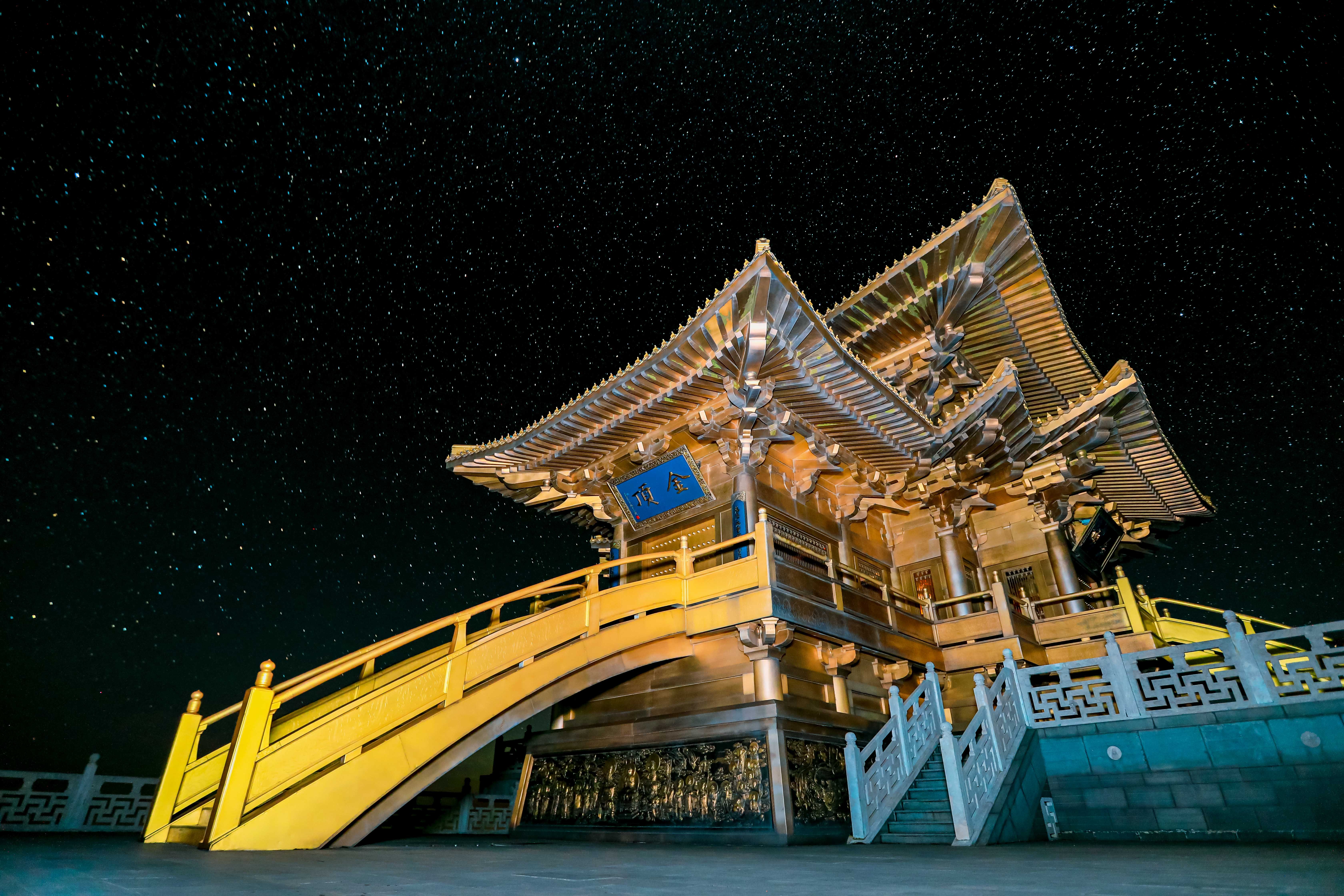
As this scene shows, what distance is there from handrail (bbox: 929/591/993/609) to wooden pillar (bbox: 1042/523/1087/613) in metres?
3.01

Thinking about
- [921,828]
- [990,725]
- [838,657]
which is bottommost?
[921,828]

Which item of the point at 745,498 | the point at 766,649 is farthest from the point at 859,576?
the point at 766,649

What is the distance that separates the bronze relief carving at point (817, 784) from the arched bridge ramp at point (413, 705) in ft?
6.18

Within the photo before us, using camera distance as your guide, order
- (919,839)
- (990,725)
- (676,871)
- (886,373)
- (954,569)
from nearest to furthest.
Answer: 1. (676,871)
2. (919,839)
3. (990,725)
4. (954,569)
5. (886,373)

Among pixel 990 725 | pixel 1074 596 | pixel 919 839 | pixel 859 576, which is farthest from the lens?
pixel 1074 596

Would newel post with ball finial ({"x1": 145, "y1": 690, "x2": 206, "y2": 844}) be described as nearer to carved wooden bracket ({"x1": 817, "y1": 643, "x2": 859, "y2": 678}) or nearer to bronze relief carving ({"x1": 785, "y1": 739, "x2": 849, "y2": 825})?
bronze relief carving ({"x1": 785, "y1": 739, "x2": 849, "y2": 825})

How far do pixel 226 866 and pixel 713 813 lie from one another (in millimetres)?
5718

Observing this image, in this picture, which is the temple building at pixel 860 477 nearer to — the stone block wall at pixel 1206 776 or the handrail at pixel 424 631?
the handrail at pixel 424 631

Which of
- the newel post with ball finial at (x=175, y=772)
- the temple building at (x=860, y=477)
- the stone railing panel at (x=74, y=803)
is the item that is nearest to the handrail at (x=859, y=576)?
the temple building at (x=860, y=477)

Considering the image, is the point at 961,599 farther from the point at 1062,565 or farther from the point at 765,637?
the point at 765,637

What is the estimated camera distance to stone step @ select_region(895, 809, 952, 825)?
7.61 meters

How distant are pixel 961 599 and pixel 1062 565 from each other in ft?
13.4

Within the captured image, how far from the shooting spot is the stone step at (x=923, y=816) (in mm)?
7613

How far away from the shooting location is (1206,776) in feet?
24.7
